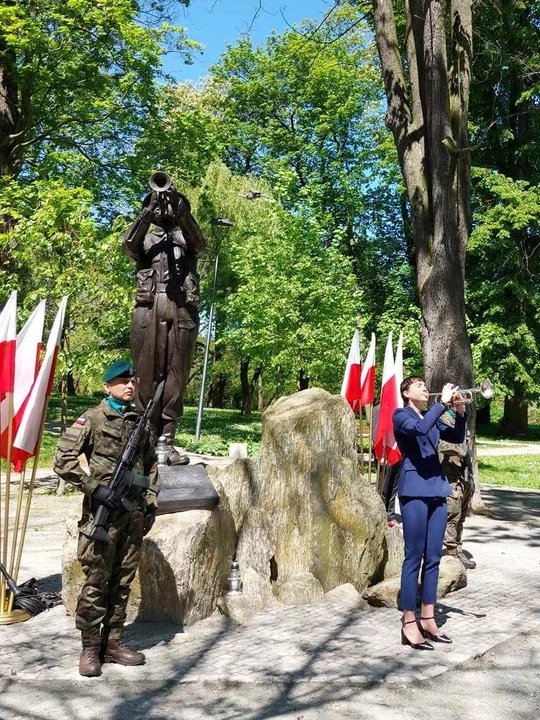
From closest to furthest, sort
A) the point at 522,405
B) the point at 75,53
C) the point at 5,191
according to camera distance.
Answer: the point at 5,191 < the point at 75,53 < the point at 522,405

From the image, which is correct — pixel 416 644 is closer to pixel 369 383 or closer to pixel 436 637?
pixel 436 637

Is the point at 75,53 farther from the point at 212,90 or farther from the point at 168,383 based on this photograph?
the point at 212,90

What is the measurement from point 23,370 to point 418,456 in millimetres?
3355

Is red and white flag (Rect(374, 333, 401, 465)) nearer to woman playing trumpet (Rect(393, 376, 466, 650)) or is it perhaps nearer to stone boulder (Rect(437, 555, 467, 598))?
stone boulder (Rect(437, 555, 467, 598))

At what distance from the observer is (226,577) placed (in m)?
6.61

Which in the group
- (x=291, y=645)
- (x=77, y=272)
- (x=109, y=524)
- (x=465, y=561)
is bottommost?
(x=291, y=645)

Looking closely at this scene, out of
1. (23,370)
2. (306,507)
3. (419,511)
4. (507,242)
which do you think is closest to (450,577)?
(306,507)

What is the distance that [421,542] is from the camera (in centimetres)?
552

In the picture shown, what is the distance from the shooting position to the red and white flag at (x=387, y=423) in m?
10.0

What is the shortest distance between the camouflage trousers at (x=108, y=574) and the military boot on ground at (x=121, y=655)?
0.06 metres

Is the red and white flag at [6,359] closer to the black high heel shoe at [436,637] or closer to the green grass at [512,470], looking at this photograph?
the black high heel shoe at [436,637]

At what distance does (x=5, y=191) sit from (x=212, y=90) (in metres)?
24.6

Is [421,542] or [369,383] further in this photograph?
[369,383]

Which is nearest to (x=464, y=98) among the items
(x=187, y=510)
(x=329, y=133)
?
(x=187, y=510)
